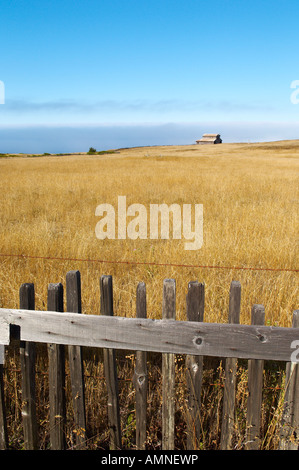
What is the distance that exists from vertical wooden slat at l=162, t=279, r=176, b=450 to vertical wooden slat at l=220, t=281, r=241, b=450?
0.32 m

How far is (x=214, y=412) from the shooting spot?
2.52m

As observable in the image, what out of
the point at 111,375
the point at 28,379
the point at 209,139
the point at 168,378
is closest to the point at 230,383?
the point at 168,378

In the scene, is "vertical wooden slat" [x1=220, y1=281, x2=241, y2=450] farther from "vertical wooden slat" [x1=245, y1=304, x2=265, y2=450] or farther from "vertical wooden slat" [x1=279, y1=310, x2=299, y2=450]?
"vertical wooden slat" [x1=279, y1=310, x2=299, y2=450]

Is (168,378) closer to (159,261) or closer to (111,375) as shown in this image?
(111,375)

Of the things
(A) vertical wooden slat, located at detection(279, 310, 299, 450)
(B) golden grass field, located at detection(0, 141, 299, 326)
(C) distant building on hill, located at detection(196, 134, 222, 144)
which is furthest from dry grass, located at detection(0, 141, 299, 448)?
(C) distant building on hill, located at detection(196, 134, 222, 144)

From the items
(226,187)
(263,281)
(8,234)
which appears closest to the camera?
(263,281)

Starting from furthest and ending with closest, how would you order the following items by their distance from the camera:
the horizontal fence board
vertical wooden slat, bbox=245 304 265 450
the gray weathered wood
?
the gray weathered wood < vertical wooden slat, bbox=245 304 265 450 < the horizontal fence board

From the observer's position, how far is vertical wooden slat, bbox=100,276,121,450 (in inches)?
83.0

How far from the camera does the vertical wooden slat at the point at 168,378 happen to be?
2010 mm
